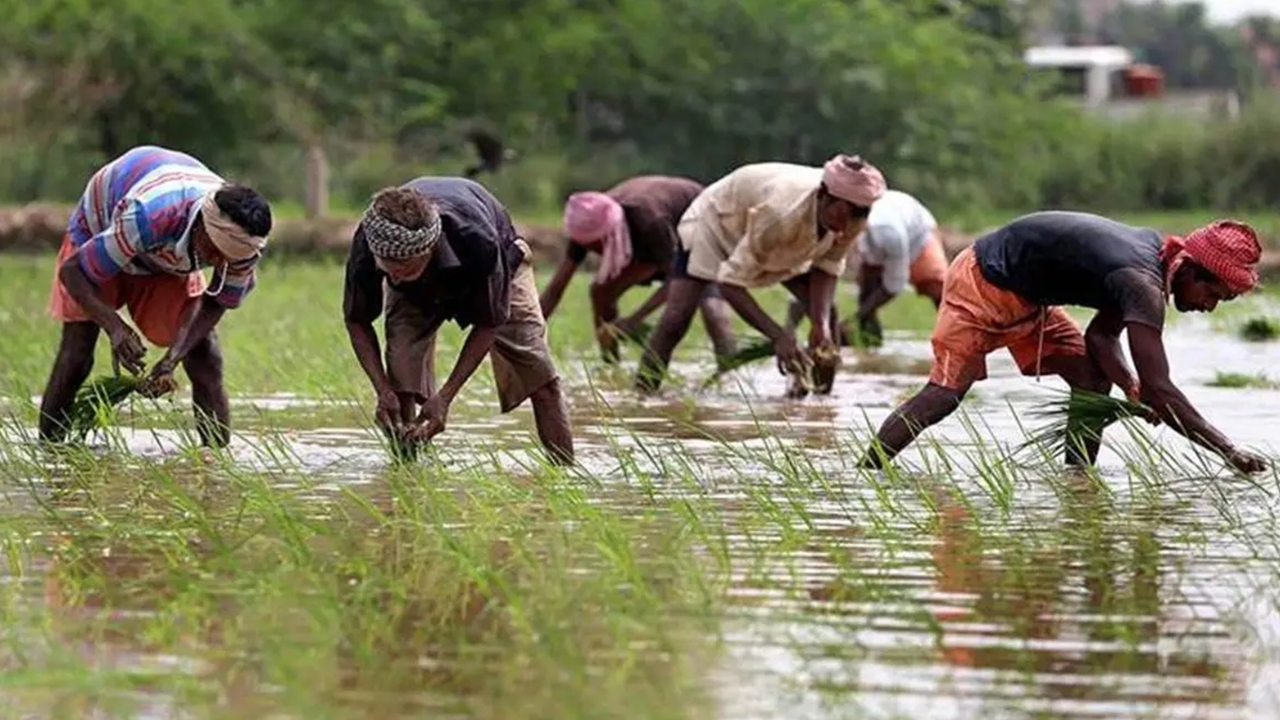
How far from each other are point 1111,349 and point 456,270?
2.24m

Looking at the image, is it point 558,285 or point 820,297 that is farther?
point 558,285

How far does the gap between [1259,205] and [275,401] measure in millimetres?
24838

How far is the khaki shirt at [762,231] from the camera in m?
11.1

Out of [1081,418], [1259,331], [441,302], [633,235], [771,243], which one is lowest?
[1259,331]

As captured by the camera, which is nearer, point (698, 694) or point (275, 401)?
point (698, 694)

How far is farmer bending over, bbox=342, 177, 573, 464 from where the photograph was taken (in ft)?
24.8

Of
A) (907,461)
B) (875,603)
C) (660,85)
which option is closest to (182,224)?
(907,461)

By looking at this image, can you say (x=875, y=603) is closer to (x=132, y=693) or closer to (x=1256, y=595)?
(x=1256, y=595)

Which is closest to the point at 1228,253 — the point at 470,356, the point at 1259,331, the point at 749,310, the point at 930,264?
the point at 470,356

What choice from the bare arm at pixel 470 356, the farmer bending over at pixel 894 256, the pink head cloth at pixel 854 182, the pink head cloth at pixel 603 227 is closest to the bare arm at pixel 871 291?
the farmer bending over at pixel 894 256

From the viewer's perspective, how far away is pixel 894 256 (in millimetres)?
13953

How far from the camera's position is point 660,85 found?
3319 cm

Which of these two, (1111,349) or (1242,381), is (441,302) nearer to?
(1111,349)

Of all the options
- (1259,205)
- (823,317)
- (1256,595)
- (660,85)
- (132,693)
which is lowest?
(1259,205)
